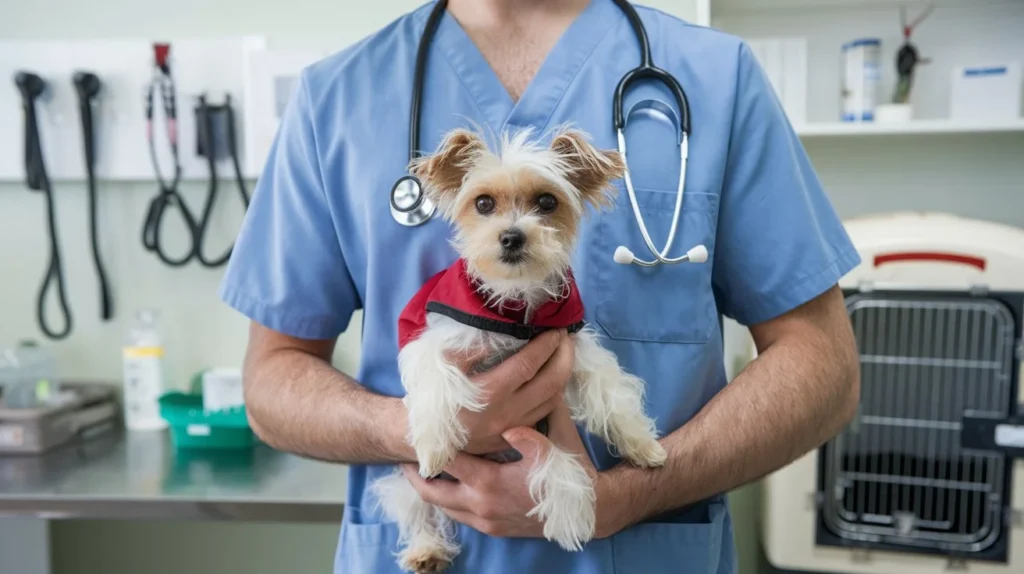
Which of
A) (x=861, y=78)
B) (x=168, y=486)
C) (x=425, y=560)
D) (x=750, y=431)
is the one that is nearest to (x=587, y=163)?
(x=750, y=431)

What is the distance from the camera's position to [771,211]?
3.19 feet

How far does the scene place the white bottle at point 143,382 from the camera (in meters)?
2.08

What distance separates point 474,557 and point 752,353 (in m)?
1.08

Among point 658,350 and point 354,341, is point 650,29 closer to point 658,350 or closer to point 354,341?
point 658,350

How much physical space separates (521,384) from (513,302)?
9 centimetres

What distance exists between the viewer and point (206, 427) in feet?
6.14

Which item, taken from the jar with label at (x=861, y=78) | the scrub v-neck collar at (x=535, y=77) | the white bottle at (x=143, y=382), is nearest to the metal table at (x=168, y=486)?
the white bottle at (x=143, y=382)

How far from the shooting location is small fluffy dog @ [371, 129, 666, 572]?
78cm

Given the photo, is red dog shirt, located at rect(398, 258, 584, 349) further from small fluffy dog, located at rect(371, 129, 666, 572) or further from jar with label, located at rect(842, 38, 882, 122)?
jar with label, located at rect(842, 38, 882, 122)

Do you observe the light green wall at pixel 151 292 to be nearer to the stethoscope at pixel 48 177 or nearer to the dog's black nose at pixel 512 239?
the stethoscope at pixel 48 177

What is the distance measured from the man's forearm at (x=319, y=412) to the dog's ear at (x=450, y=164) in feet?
0.88

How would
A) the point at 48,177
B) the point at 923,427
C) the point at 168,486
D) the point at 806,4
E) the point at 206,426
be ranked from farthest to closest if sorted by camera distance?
the point at 48,177
the point at 806,4
the point at 206,426
the point at 923,427
the point at 168,486

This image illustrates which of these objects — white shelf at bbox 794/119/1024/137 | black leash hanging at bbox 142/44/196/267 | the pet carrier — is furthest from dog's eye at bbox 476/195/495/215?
black leash hanging at bbox 142/44/196/267

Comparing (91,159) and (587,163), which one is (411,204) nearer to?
(587,163)
